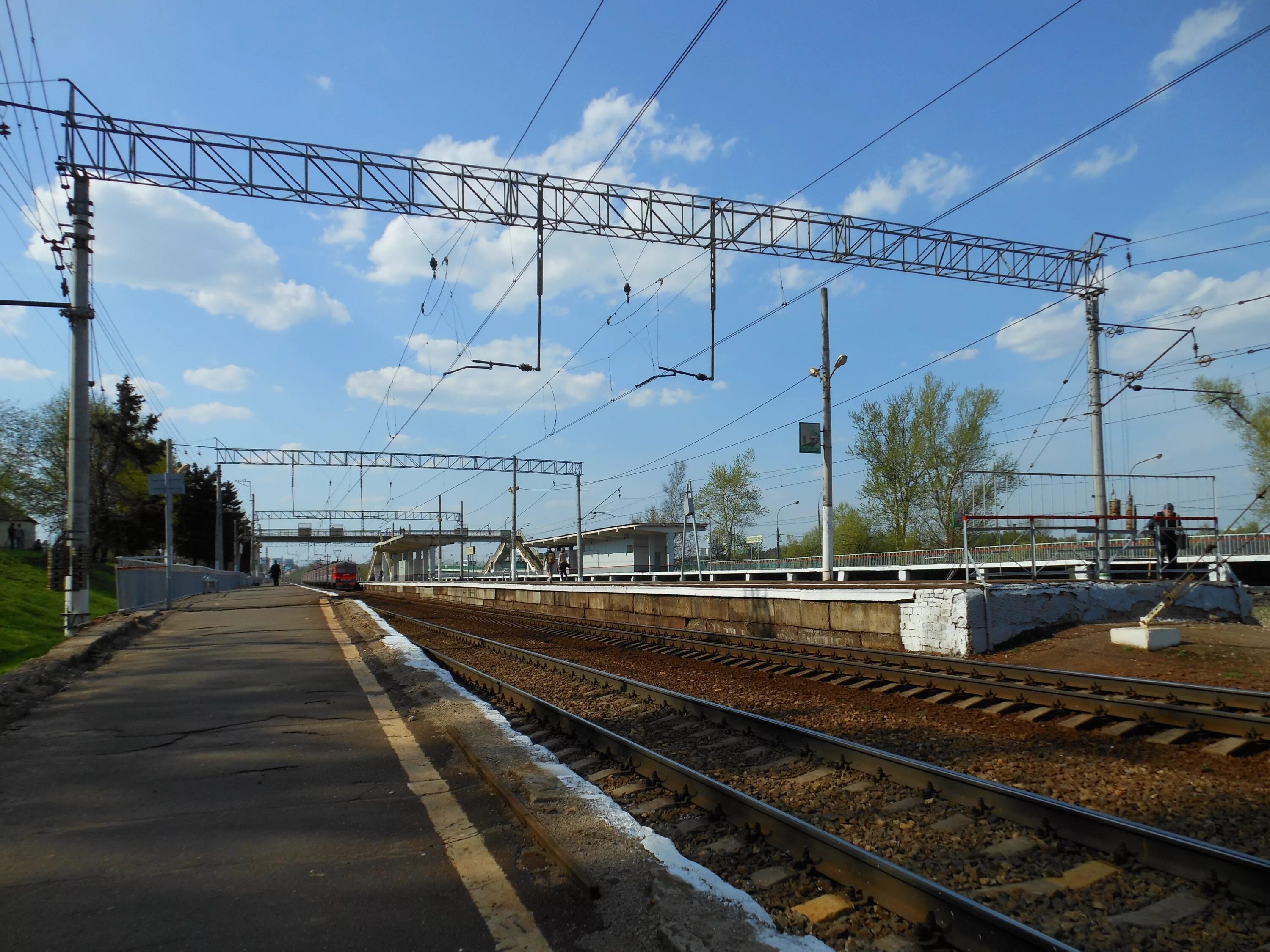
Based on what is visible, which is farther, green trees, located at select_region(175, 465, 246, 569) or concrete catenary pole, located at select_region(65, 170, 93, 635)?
green trees, located at select_region(175, 465, 246, 569)

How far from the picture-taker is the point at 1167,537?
14344mm

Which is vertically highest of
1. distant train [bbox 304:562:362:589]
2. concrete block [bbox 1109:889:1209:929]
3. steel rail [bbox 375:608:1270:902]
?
steel rail [bbox 375:608:1270:902]

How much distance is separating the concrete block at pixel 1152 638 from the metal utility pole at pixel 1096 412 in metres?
4.20

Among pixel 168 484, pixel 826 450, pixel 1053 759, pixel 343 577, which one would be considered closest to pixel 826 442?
pixel 826 450

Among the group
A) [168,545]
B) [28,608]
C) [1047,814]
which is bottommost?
[28,608]

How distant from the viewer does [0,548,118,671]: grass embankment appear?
53.2ft

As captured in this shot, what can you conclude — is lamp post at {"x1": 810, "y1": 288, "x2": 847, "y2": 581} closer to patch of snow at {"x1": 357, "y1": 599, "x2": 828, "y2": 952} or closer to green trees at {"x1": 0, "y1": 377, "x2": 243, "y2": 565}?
patch of snow at {"x1": 357, "y1": 599, "x2": 828, "y2": 952}

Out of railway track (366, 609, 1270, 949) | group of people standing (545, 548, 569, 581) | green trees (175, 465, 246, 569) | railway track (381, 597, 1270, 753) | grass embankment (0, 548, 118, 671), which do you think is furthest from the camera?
green trees (175, 465, 246, 569)

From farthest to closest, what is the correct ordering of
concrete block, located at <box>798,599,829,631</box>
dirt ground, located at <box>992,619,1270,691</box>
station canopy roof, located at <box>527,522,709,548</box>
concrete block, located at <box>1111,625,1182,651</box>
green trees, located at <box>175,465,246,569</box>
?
green trees, located at <box>175,465,246,569</box> → station canopy roof, located at <box>527,522,709,548</box> → concrete block, located at <box>798,599,829,631</box> → concrete block, located at <box>1111,625,1182,651</box> → dirt ground, located at <box>992,619,1270,691</box>

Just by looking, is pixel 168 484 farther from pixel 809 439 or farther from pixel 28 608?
pixel 809 439

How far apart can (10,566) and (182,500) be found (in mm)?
44813

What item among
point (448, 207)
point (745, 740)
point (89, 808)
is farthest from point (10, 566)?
point (745, 740)

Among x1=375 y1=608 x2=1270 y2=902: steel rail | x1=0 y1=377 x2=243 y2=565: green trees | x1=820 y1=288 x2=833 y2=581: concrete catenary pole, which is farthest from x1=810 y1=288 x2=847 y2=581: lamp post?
x1=0 y1=377 x2=243 y2=565: green trees

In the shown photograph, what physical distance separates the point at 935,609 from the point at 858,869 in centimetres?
917
